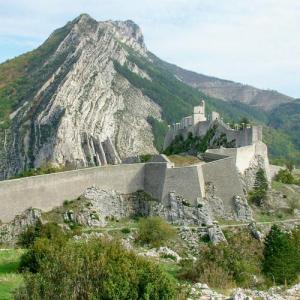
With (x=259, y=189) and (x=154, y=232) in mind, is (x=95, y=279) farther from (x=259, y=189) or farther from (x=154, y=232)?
(x=259, y=189)

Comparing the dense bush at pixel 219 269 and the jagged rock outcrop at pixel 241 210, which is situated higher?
the jagged rock outcrop at pixel 241 210

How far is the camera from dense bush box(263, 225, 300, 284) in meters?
32.1

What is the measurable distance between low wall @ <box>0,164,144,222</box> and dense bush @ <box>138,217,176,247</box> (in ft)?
17.9

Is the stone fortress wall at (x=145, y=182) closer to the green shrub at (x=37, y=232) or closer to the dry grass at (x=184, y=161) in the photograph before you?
the dry grass at (x=184, y=161)

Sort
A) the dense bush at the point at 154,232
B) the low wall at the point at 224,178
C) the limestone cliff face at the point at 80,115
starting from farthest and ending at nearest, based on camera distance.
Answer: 1. the limestone cliff face at the point at 80,115
2. the low wall at the point at 224,178
3. the dense bush at the point at 154,232

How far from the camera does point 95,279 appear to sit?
17.7 metres

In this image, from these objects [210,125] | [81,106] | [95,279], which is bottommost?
[95,279]

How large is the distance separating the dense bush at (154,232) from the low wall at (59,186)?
5449mm

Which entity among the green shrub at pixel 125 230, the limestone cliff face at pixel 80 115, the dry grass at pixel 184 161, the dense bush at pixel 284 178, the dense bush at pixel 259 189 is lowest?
the green shrub at pixel 125 230

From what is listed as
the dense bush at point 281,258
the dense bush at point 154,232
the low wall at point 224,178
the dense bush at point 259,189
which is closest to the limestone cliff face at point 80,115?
the dense bush at point 259,189

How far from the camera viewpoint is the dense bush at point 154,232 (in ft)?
129

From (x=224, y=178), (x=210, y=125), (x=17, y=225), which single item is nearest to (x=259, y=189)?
(x=224, y=178)

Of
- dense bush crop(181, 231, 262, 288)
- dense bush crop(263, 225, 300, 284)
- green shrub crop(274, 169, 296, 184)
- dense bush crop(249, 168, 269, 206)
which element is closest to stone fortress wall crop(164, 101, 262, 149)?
dense bush crop(249, 168, 269, 206)

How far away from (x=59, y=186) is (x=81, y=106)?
236ft
